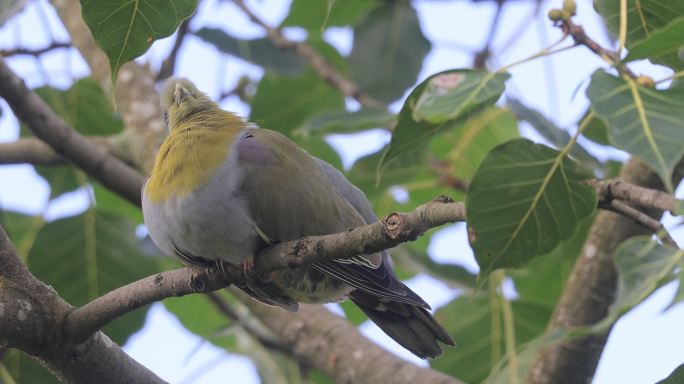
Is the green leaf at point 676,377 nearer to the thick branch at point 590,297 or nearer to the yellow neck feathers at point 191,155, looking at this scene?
the thick branch at point 590,297

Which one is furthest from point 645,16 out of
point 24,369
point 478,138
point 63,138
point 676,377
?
point 24,369

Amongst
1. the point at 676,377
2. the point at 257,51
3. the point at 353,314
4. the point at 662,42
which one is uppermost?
the point at 662,42

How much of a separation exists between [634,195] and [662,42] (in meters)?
0.35

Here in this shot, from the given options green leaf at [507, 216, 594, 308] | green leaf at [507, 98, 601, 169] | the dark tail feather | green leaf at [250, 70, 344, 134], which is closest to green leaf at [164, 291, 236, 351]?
green leaf at [250, 70, 344, 134]

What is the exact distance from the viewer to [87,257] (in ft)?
12.1

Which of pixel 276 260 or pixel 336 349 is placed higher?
pixel 276 260

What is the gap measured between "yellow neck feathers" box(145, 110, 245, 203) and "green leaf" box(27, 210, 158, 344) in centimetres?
114

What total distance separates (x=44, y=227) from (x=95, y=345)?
5.72ft

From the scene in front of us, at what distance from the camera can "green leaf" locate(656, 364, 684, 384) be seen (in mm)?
1889

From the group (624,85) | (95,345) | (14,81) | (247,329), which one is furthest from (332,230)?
(247,329)

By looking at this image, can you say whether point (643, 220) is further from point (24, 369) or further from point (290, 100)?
point (290, 100)

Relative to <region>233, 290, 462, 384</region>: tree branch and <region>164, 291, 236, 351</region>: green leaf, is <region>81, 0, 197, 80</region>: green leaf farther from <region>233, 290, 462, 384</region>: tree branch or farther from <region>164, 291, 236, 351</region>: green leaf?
<region>164, 291, 236, 351</region>: green leaf

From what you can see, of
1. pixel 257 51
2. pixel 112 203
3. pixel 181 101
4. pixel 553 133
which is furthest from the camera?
pixel 112 203

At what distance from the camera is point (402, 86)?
4004 mm
